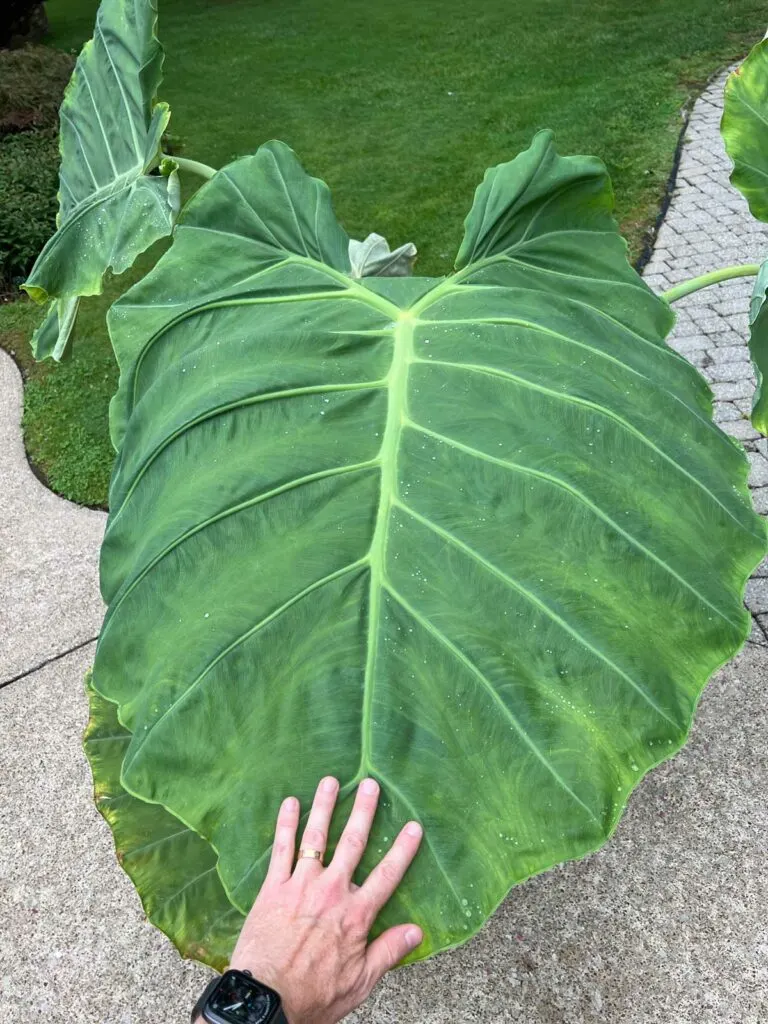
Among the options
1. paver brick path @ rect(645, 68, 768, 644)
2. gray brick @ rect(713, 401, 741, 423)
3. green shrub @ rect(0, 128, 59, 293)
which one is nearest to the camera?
paver brick path @ rect(645, 68, 768, 644)

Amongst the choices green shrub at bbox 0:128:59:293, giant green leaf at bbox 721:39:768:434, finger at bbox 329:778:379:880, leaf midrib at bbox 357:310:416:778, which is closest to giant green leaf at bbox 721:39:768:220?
giant green leaf at bbox 721:39:768:434

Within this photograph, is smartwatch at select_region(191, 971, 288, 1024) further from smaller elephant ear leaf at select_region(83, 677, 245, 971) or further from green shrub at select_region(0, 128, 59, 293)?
green shrub at select_region(0, 128, 59, 293)

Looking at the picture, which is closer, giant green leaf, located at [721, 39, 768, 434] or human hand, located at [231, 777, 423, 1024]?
human hand, located at [231, 777, 423, 1024]

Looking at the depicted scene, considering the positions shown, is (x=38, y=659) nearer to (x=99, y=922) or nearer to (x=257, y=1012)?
(x=99, y=922)

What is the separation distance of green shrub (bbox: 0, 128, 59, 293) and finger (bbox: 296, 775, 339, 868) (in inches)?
209

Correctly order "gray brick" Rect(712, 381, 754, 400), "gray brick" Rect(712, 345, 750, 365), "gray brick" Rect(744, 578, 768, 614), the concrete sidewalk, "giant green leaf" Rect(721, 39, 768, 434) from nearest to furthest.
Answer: "giant green leaf" Rect(721, 39, 768, 434) → the concrete sidewalk → "gray brick" Rect(744, 578, 768, 614) → "gray brick" Rect(712, 381, 754, 400) → "gray brick" Rect(712, 345, 750, 365)

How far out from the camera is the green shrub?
5395 millimetres

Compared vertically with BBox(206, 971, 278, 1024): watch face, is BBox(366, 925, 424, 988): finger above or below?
above

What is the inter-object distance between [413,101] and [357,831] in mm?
7650

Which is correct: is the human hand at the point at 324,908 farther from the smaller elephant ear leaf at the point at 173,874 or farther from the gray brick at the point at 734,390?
the gray brick at the point at 734,390

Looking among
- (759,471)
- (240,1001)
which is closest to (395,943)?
(240,1001)

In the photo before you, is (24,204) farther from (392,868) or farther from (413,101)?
(392,868)

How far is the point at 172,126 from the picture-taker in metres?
7.42

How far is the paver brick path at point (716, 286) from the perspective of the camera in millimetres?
3430
